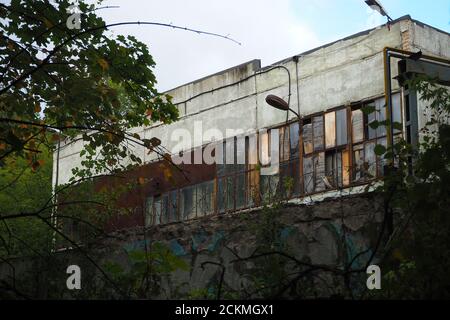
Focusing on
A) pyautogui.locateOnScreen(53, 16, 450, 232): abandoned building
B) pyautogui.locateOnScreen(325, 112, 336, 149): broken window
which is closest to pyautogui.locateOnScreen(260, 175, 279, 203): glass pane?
pyautogui.locateOnScreen(53, 16, 450, 232): abandoned building

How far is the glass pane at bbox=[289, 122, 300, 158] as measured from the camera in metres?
20.4

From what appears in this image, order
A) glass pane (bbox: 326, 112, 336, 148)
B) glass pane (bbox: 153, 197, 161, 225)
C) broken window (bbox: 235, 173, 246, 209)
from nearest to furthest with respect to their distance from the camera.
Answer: glass pane (bbox: 326, 112, 336, 148) < broken window (bbox: 235, 173, 246, 209) < glass pane (bbox: 153, 197, 161, 225)

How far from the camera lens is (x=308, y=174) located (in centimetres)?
1989

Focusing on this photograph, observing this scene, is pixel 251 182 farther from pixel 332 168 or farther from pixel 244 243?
pixel 244 243

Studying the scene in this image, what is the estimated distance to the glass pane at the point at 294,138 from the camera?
2036 cm

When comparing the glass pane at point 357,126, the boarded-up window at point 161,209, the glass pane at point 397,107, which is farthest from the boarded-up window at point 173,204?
the glass pane at point 397,107

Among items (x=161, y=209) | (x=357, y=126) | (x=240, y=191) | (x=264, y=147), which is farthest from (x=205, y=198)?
(x=357, y=126)

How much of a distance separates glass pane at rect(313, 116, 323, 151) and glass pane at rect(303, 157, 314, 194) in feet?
1.32

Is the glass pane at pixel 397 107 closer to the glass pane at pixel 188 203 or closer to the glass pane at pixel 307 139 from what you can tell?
the glass pane at pixel 307 139

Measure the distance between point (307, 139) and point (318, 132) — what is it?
0.41 metres

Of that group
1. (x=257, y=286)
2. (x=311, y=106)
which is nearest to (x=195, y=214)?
(x=311, y=106)

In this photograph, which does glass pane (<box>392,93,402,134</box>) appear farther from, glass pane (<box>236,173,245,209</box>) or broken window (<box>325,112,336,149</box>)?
glass pane (<box>236,173,245,209</box>)
